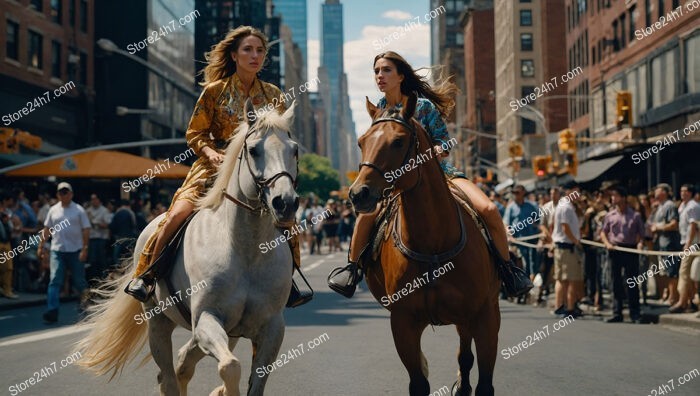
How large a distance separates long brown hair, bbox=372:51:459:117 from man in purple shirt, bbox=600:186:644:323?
9289 millimetres

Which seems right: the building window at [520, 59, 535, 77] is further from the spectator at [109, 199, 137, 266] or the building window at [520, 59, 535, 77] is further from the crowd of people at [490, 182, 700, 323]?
the spectator at [109, 199, 137, 266]

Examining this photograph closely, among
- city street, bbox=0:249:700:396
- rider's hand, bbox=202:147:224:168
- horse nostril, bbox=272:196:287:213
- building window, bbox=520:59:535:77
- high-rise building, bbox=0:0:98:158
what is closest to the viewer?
horse nostril, bbox=272:196:287:213

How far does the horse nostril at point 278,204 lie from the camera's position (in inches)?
209

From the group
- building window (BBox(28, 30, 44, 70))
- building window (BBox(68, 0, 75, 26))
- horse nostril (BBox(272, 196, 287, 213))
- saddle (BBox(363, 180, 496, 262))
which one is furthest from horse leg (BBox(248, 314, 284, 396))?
building window (BBox(68, 0, 75, 26))

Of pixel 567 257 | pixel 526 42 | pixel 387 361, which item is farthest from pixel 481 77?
pixel 387 361

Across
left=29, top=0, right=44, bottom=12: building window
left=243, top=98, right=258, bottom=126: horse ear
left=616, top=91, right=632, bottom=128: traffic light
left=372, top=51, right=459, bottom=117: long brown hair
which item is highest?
left=29, top=0, right=44, bottom=12: building window

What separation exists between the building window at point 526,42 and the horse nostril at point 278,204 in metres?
99.4

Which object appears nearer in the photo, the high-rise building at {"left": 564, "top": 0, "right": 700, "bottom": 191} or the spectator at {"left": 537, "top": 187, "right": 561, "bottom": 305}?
the spectator at {"left": 537, "top": 187, "right": 561, "bottom": 305}

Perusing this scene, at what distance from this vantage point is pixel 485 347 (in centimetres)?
664

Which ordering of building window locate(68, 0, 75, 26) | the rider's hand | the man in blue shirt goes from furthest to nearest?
1. building window locate(68, 0, 75, 26)
2. the man in blue shirt
3. the rider's hand

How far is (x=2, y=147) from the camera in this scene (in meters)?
24.2

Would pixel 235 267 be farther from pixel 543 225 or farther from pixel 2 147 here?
pixel 2 147

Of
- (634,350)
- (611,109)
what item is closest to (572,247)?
(634,350)

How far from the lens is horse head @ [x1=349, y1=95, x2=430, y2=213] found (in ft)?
19.2
